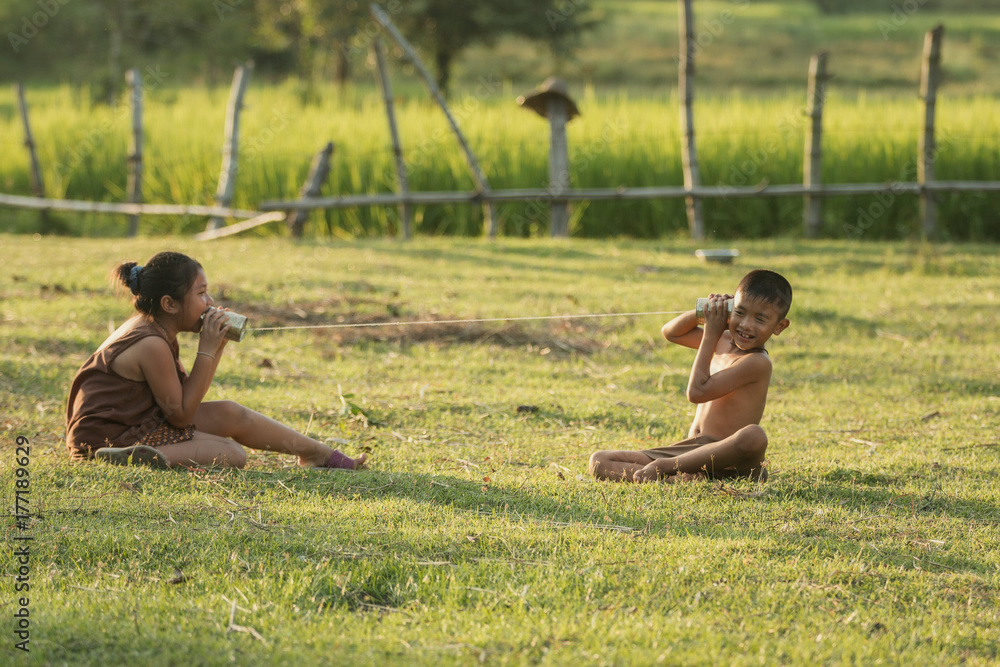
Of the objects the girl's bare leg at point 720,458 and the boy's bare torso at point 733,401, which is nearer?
the girl's bare leg at point 720,458

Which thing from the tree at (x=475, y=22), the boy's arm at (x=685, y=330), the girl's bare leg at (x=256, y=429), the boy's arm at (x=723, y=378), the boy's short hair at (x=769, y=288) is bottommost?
the girl's bare leg at (x=256, y=429)

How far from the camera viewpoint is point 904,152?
1227 cm

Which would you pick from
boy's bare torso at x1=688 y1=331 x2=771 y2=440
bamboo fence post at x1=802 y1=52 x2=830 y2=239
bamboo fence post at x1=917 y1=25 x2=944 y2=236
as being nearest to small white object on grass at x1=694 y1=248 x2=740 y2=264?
bamboo fence post at x1=802 y1=52 x2=830 y2=239

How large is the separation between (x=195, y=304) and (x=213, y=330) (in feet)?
0.49

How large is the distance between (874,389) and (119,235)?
10771mm

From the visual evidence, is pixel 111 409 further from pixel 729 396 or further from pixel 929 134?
pixel 929 134

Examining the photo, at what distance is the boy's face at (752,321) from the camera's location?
161 inches

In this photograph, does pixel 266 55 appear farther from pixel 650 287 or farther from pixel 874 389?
pixel 874 389

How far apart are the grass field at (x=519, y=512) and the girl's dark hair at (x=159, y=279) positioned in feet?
2.42

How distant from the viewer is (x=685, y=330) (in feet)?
14.8

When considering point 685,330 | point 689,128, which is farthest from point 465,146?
point 685,330

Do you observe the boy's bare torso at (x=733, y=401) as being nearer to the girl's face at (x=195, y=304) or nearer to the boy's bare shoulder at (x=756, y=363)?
the boy's bare shoulder at (x=756, y=363)

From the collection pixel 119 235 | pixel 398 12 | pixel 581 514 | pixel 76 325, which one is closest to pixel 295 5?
pixel 398 12


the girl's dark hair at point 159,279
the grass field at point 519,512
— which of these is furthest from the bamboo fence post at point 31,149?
the girl's dark hair at point 159,279
